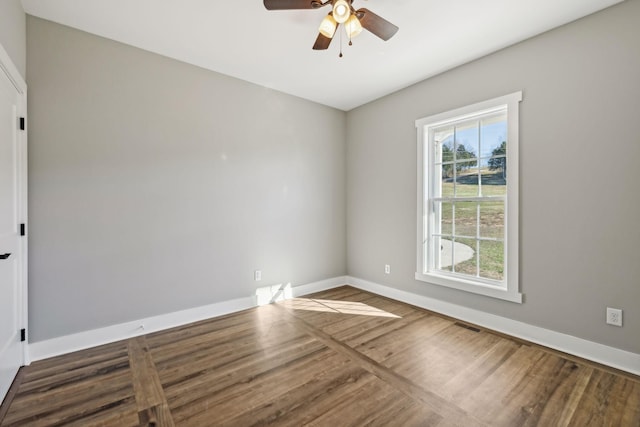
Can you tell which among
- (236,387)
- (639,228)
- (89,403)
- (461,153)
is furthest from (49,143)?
(639,228)

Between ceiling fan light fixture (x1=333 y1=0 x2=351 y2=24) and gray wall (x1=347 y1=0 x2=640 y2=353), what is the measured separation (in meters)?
1.78

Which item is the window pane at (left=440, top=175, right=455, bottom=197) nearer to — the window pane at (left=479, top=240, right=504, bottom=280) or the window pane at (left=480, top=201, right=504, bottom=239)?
the window pane at (left=480, top=201, right=504, bottom=239)

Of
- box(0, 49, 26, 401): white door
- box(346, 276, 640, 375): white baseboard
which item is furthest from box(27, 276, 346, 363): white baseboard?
box(346, 276, 640, 375): white baseboard

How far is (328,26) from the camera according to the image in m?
2.01

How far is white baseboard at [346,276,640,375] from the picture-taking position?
7.04 feet

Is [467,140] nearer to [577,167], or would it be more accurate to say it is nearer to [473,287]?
[577,167]

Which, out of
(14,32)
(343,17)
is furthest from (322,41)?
(14,32)

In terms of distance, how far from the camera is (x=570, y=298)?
2.40 metres

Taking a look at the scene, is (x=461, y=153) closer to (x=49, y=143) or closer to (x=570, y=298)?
(x=570, y=298)

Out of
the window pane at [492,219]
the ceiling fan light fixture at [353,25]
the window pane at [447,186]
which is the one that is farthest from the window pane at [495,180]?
the ceiling fan light fixture at [353,25]

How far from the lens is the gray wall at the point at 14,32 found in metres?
1.85

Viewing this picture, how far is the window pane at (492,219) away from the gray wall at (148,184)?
7.18 ft

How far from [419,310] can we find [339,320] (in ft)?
3.28

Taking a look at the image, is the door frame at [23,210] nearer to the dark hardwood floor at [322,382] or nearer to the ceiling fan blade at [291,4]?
the dark hardwood floor at [322,382]
